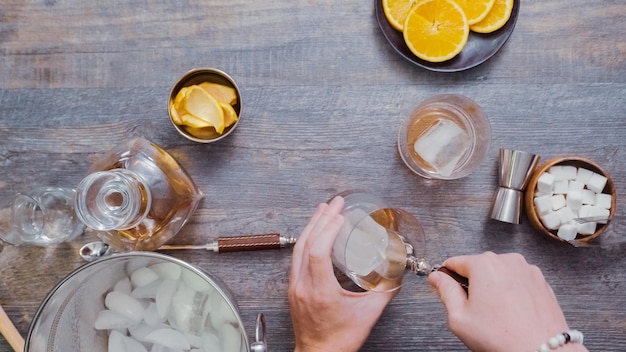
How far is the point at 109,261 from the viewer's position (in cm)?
100

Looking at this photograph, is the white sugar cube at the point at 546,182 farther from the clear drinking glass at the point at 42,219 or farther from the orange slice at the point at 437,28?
the clear drinking glass at the point at 42,219

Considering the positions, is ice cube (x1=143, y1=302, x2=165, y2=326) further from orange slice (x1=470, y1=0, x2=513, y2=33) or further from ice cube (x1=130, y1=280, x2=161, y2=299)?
orange slice (x1=470, y1=0, x2=513, y2=33)

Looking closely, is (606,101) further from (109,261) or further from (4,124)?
(4,124)

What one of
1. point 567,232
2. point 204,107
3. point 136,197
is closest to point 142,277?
point 136,197

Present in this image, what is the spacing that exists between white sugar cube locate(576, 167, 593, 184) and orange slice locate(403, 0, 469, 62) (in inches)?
13.9

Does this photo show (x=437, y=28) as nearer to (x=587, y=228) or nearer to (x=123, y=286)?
(x=587, y=228)

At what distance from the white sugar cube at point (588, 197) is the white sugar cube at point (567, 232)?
2.3 inches

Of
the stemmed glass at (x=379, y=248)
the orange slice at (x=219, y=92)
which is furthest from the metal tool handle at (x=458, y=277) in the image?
the orange slice at (x=219, y=92)

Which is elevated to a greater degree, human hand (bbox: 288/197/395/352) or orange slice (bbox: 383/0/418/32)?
orange slice (bbox: 383/0/418/32)

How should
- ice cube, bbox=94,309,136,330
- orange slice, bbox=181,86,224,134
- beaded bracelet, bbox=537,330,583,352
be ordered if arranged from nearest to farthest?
beaded bracelet, bbox=537,330,583,352 < ice cube, bbox=94,309,136,330 < orange slice, bbox=181,86,224,134

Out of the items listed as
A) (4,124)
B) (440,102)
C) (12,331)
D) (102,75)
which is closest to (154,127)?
(102,75)

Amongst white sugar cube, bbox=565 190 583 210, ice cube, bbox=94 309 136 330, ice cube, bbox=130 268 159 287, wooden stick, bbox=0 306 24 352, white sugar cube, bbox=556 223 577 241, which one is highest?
white sugar cube, bbox=565 190 583 210

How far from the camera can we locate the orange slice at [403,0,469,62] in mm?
1231

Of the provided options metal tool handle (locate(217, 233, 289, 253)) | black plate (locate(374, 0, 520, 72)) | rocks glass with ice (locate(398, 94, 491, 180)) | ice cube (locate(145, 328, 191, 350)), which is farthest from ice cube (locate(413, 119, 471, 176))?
ice cube (locate(145, 328, 191, 350))
